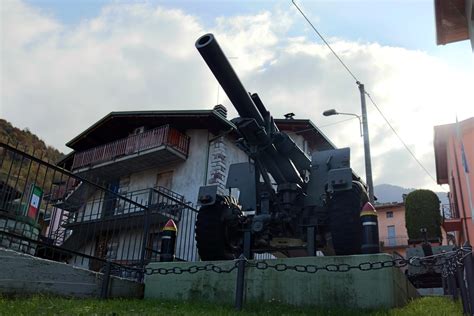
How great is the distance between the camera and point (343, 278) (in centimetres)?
472

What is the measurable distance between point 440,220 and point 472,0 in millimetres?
8305

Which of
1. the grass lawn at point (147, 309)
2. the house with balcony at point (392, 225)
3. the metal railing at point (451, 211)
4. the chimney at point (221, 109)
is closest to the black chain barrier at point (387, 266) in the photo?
the grass lawn at point (147, 309)

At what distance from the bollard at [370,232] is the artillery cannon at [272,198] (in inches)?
30.3

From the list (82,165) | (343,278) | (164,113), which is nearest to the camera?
(343,278)

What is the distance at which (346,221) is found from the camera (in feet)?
18.8

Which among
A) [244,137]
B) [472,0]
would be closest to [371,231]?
[244,137]

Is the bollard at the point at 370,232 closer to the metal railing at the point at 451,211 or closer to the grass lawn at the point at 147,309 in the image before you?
the grass lawn at the point at 147,309

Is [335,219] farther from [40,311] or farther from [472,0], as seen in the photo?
[472,0]

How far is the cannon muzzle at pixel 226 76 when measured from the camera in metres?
5.54

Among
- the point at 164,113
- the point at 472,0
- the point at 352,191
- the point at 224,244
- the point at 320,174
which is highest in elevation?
the point at 164,113

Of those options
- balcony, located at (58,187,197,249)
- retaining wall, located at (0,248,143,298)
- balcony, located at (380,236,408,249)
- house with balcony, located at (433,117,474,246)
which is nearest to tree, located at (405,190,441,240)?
house with balcony, located at (433,117,474,246)

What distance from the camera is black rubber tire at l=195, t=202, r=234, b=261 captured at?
685cm

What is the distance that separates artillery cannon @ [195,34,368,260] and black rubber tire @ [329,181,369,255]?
0.01 m

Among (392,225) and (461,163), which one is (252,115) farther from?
(392,225)
